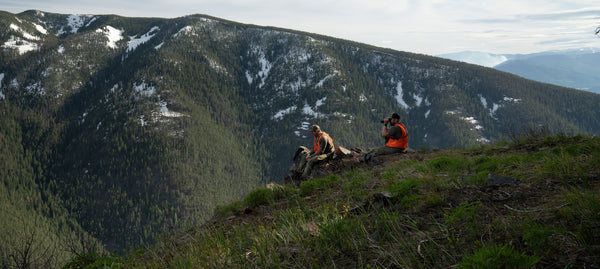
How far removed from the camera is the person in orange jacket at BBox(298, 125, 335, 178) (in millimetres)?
11523

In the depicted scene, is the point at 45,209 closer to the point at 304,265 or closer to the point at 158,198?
the point at 158,198

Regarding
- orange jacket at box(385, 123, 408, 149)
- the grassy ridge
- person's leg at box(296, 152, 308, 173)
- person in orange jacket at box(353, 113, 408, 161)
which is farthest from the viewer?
person's leg at box(296, 152, 308, 173)

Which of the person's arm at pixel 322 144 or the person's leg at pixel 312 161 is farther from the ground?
the person's arm at pixel 322 144

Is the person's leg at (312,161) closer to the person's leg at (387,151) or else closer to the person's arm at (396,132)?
the person's leg at (387,151)

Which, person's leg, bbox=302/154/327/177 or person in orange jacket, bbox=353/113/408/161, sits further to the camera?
person in orange jacket, bbox=353/113/408/161

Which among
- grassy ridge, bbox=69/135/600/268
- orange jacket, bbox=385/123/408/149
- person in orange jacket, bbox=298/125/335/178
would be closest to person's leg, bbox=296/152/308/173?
person in orange jacket, bbox=298/125/335/178

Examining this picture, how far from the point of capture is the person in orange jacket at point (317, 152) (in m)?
11.5

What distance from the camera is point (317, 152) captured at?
1174cm

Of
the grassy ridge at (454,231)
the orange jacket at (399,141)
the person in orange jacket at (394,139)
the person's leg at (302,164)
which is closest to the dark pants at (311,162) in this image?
the person's leg at (302,164)

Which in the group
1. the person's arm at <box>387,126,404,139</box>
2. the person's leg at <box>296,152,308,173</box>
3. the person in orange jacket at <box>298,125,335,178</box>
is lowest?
the person's leg at <box>296,152,308,173</box>

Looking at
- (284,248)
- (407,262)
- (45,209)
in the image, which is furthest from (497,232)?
(45,209)

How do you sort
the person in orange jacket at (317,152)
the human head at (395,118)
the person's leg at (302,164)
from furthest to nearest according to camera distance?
the person's leg at (302,164) < the person in orange jacket at (317,152) < the human head at (395,118)

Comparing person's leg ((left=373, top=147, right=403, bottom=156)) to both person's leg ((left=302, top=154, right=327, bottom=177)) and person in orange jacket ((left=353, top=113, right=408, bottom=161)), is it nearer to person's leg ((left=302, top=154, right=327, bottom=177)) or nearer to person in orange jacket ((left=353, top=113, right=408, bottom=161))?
person in orange jacket ((left=353, top=113, right=408, bottom=161))

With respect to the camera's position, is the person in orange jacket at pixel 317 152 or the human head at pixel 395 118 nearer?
the human head at pixel 395 118
